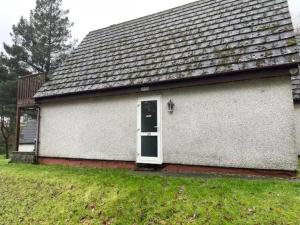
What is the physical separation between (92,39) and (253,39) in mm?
8706

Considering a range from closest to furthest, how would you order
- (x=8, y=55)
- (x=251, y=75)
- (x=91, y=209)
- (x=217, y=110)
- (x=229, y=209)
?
(x=229, y=209), (x=91, y=209), (x=251, y=75), (x=217, y=110), (x=8, y=55)

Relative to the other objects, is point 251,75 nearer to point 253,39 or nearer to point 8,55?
point 253,39

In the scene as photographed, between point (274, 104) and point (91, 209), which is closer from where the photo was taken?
point (91, 209)

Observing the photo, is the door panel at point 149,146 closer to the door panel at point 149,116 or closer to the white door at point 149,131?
the white door at point 149,131

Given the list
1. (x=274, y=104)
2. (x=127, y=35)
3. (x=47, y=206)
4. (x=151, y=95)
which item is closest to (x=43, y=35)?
(x=127, y=35)

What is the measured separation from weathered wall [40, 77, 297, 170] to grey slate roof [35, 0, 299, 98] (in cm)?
62

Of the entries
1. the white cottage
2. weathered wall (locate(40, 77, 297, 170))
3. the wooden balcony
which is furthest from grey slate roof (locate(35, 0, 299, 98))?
the wooden balcony

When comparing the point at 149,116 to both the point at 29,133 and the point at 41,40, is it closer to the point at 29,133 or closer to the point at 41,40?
the point at 41,40

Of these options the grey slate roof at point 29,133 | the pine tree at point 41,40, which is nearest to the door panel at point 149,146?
the pine tree at point 41,40

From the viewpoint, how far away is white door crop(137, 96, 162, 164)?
747 cm

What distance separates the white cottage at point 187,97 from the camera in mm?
5989

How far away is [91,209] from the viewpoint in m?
5.16

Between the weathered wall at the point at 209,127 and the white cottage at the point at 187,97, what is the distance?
27mm

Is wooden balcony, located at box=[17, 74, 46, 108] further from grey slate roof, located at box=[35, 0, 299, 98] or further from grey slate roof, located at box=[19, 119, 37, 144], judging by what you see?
grey slate roof, located at box=[19, 119, 37, 144]
